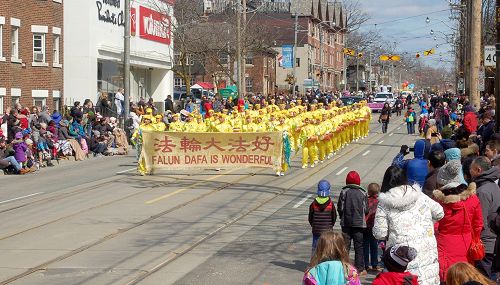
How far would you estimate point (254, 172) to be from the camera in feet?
89.1

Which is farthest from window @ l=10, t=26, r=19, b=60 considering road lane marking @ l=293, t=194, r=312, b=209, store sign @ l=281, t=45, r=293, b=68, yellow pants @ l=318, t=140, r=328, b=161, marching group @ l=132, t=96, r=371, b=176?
store sign @ l=281, t=45, r=293, b=68

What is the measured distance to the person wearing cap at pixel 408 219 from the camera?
8.38m

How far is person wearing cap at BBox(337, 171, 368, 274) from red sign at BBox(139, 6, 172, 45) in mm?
40596

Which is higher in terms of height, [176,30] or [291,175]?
[176,30]

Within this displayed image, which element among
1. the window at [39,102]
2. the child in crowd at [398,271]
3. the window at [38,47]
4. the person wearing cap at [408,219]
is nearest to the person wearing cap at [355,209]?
the person wearing cap at [408,219]

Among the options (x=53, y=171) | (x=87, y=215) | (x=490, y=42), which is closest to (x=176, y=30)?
(x=490, y=42)

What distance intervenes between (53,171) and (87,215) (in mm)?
10327

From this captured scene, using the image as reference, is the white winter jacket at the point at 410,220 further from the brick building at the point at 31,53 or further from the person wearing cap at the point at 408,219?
the brick building at the point at 31,53

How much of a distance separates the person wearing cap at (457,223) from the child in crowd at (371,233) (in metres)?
3.11

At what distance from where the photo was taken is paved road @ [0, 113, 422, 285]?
12.5 meters

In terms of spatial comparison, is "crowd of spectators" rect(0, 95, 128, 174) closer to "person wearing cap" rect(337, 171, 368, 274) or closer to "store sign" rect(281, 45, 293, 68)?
"person wearing cap" rect(337, 171, 368, 274)

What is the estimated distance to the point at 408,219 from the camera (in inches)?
336

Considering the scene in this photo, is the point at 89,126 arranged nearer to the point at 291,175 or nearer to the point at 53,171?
the point at 53,171

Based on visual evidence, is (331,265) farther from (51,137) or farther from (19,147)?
(51,137)
